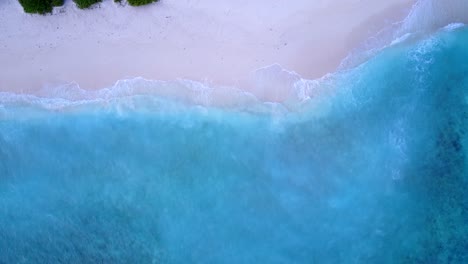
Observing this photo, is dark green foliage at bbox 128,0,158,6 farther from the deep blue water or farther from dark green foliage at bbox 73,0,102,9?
the deep blue water

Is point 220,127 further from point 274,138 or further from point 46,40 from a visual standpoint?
point 46,40

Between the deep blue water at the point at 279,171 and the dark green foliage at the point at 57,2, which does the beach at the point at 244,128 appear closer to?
the deep blue water at the point at 279,171

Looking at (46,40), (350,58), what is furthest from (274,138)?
(46,40)

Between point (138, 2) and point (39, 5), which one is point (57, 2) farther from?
point (138, 2)

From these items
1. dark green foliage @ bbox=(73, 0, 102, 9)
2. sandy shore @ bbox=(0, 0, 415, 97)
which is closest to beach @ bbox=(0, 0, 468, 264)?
sandy shore @ bbox=(0, 0, 415, 97)

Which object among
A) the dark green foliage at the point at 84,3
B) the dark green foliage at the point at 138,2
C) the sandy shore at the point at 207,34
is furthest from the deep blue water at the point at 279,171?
the dark green foliage at the point at 84,3

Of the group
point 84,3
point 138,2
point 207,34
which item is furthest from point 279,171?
point 84,3

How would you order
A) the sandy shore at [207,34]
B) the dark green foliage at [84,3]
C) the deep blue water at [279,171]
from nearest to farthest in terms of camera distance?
the dark green foliage at [84,3]
the sandy shore at [207,34]
the deep blue water at [279,171]
